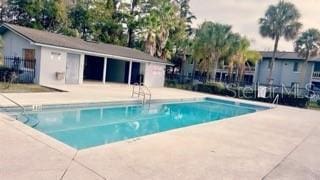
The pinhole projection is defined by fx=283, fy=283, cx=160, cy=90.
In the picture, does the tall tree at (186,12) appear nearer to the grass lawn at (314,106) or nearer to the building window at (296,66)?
the building window at (296,66)

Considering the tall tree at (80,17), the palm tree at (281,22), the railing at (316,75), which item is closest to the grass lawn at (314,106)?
the palm tree at (281,22)

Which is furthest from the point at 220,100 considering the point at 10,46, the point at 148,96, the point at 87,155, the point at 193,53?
the point at 87,155

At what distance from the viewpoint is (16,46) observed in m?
18.8

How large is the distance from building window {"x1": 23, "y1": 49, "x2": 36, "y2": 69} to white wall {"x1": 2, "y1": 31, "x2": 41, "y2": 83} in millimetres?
250

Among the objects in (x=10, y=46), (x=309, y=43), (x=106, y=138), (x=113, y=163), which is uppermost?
(x=309, y=43)

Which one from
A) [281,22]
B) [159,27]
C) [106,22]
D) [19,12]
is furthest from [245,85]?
[19,12]

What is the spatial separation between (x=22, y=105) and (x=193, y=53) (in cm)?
2251

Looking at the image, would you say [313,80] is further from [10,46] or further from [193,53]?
[10,46]

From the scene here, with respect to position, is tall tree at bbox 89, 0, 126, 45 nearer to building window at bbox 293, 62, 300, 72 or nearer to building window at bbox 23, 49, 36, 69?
building window at bbox 23, 49, 36, 69

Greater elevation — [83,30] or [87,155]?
[83,30]

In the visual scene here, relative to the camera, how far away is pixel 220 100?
808 inches

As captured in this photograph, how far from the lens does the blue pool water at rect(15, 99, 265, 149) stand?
8.31 m

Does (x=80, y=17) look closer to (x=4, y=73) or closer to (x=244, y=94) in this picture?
(x=4, y=73)

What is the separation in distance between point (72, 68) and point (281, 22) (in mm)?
21963
